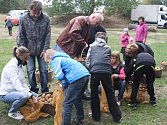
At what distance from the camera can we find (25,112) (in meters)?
5.09

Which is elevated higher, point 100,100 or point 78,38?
point 78,38

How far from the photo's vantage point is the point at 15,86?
4938mm

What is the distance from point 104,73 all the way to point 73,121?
971 mm

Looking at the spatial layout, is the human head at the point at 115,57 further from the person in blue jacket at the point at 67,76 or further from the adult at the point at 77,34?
the person in blue jacket at the point at 67,76

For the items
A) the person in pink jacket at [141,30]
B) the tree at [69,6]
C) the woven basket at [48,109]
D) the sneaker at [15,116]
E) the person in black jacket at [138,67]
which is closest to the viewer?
the sneaker at [15,116]

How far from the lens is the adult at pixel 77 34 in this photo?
5.28 m

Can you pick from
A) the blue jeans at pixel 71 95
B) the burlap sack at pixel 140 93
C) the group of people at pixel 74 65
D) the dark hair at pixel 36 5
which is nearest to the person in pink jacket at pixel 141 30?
the burlap sack at pixel 140 93

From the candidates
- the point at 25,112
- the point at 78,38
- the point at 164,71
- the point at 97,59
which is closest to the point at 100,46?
the point at 97,59

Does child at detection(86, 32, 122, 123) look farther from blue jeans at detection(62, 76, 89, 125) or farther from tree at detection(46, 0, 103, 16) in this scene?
tree at detection(46, 0, 103, 16)

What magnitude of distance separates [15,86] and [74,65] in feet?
3.89

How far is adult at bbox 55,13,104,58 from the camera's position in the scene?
5285 mm

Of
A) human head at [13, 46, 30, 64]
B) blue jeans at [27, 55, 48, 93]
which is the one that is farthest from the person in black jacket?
human head at [13, 46, 30, 64]

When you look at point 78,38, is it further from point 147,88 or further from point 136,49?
point 147,88

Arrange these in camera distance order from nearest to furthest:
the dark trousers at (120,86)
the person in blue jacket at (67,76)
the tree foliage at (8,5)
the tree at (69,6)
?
the person in blue jacket at (67,76) < the dark trousers at (120,86) < the tree at (69,6) < the tree foliage at (8,5)
